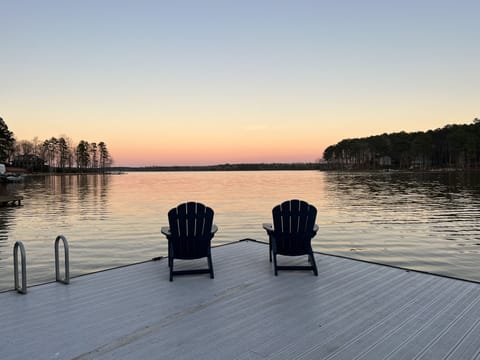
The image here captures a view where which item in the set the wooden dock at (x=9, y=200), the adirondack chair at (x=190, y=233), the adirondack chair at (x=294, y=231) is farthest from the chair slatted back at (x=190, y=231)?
the wooden dock at (x=9, y=200)

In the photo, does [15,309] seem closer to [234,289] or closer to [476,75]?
[234,289]

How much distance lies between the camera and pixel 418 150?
331 feet

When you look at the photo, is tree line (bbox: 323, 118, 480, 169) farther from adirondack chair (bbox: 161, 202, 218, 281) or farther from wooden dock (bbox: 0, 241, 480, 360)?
adirondack chair (bbox: 161, 202, 218, 281)

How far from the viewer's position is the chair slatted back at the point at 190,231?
4.27 m

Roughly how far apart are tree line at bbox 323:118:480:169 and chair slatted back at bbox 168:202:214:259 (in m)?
106

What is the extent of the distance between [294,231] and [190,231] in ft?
4.72

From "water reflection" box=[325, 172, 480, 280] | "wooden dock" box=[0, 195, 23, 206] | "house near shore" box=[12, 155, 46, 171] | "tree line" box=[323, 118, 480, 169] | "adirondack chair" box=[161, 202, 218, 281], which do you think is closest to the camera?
"adirondack chair" box=[161, 202, 218, 281]

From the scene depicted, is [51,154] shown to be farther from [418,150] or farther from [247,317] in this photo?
[247,317]

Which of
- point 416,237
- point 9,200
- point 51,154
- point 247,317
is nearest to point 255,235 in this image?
point 416,237

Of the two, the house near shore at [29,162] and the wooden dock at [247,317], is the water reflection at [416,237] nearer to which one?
the wooden dock at [247,317]

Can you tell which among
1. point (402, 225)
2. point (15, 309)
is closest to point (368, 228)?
point (402, 225)

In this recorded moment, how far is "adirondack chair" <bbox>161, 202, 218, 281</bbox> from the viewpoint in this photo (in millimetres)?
4270

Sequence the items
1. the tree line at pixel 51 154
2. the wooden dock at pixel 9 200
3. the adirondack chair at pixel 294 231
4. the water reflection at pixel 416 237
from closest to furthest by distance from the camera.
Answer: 1. the adirondack chair at pixel 294 231
2. the water reflection at pixel 416 237
3. the wooden dock at pixel 9 200
4. the tree line at pixel 51 154

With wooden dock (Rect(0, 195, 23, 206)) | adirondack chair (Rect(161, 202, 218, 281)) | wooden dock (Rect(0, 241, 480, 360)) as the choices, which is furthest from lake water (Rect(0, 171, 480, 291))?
wooden dock (Rect(0, 195, 23, 206))
